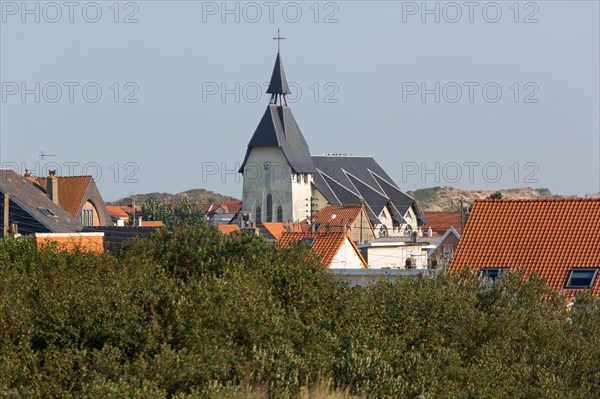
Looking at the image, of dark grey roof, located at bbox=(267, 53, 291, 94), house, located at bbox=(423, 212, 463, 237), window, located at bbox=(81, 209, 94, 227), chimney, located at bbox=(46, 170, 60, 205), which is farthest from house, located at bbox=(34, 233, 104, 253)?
dark grey roof, located at bbox=(267, 53, 291, 94)

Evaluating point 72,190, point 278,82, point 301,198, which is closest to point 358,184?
point 301,198

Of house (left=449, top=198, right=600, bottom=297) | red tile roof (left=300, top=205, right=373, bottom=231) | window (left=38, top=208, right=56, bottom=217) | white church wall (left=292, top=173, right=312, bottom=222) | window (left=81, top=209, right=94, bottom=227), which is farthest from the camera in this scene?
white church wall (left=292, top=173, right=312, bottom=222)

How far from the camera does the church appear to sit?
4712 inches

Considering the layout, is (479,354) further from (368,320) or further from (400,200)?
(400,200)

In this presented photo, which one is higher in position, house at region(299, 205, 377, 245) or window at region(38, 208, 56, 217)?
house at region(299, 205, 377, 245)

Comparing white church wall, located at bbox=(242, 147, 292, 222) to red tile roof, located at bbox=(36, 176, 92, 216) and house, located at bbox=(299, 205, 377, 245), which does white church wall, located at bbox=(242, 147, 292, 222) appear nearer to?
house, located at bbox=(299, 205, 377, 245)

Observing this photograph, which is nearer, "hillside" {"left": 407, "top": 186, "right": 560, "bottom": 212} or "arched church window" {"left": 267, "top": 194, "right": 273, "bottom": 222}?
Answer: "arched church window" {"left": 267, "top": 194, "right": 273, "bottom": 222}

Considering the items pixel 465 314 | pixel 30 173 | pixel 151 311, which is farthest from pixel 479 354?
pixel 30 173

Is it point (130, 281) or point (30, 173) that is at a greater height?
Answer: point (30, 173)

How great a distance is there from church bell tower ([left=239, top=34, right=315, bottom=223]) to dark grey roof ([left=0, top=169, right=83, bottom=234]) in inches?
2334

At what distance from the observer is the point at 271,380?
66.5ft

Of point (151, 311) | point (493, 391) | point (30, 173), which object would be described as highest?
point (30, 173)

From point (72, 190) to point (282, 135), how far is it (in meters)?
49.2

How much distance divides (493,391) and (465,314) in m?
4.39
